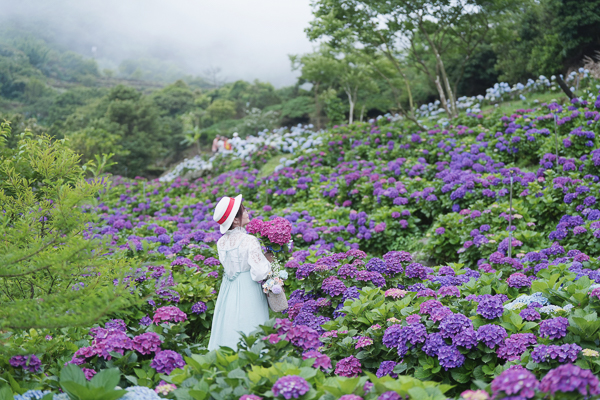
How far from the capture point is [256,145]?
1441 cm

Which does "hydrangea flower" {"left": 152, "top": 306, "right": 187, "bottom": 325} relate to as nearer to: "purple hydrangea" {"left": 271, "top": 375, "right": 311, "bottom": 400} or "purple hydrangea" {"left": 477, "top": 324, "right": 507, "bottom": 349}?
"purple hydrangea" {"left": 271, "top": 375, "right": 311, "bottom": 400}

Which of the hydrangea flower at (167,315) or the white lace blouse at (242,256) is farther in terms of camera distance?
the white lace blouse at (242,256)

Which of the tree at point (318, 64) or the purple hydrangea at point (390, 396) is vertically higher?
the tree at point (318, 64)

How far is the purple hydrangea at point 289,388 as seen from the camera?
1757mm

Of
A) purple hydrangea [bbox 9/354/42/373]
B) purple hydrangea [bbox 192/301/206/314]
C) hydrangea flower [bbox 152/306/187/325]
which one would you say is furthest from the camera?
purple hydrangea [bbox 192/301/206/314]

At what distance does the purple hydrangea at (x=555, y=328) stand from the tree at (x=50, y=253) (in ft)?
7.31

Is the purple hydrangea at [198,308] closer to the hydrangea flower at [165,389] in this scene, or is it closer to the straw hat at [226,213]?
the straw hat at [226,213]

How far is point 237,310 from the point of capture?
10.2 ft

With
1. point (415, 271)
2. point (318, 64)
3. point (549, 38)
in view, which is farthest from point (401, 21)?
point (318, 64)

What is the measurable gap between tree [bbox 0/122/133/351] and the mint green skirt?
806 mm

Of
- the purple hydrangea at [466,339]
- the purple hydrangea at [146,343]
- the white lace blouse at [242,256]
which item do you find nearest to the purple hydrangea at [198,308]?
the white lace blouse at [242,256]

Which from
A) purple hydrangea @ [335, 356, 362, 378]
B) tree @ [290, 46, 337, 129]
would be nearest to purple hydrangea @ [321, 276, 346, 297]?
purple hydrangea @ [335, 356, 362, 378]

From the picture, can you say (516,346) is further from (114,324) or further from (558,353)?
(114,324)

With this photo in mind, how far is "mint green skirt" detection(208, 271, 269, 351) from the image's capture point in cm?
309
